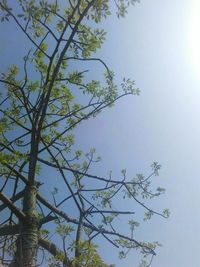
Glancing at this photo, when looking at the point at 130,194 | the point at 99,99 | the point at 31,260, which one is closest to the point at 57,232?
the point at 31,260

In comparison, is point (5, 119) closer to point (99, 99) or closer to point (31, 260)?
point (99, 99)

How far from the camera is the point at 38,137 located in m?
5.86

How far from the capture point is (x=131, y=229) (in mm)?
6586

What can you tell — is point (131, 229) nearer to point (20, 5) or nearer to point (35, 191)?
point (35, 191)

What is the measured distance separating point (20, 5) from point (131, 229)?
3263 mm

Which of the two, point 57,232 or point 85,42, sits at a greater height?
point 85,42

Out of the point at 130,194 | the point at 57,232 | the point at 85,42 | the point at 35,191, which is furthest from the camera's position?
the point at 130,194

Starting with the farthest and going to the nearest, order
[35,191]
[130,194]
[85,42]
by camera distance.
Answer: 1. [130,194]
2. [85,42]
3. [35,191]

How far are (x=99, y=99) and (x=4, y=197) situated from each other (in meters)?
2.46

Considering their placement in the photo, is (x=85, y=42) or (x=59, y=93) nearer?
(x=85, y=42)

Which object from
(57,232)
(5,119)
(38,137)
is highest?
(5,119)

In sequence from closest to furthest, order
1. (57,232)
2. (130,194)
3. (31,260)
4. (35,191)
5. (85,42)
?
1. (31,260)
2. (57,232)
3. (35,191)
4. (85,42)
5. (130,194)

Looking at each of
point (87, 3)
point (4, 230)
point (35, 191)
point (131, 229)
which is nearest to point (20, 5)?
point (87, 3)

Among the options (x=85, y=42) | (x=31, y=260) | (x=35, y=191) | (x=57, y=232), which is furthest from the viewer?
(x=85, y=42)
